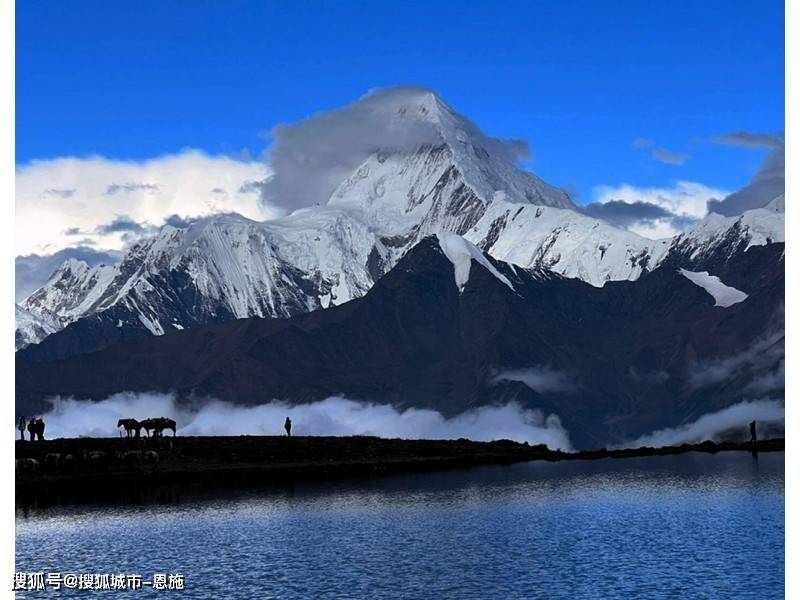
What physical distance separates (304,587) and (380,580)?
21.0ft

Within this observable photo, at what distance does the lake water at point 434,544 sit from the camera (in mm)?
112438

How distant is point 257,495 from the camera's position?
18925 cm

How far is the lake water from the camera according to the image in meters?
112

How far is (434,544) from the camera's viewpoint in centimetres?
13600
